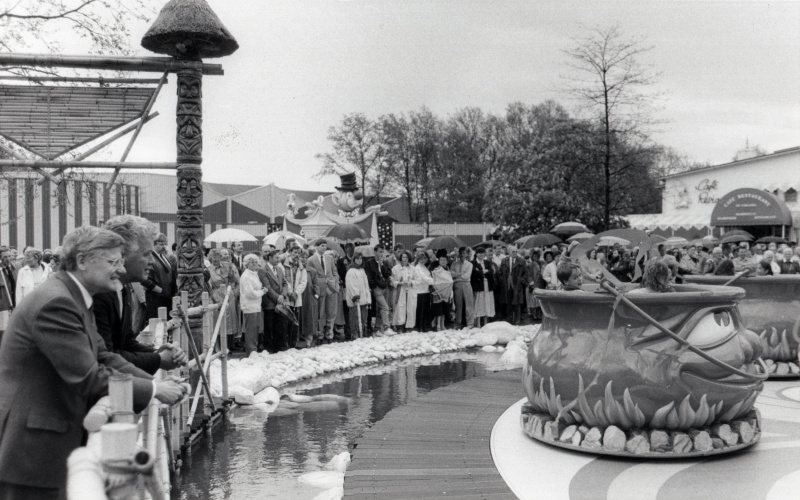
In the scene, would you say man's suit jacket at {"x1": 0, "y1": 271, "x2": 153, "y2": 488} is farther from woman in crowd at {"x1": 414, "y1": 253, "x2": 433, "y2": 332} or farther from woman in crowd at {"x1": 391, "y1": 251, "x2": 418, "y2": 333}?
woman in crowd at {"x1": 414, "y1": 253, "x2": 433, "y2": 332}

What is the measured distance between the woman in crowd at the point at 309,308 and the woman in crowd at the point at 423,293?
274 centimetres

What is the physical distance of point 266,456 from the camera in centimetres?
748

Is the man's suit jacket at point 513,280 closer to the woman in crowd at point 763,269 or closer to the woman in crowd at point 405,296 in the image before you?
the woman in crowd at point 405,296

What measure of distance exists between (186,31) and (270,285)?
6530 millimetres

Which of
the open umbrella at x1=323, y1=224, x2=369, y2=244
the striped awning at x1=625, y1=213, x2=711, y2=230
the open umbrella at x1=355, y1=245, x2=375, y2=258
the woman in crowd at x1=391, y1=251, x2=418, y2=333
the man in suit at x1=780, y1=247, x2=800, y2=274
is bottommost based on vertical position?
the woman in crowd at x1=391, y1=251, x2=418, y2=333

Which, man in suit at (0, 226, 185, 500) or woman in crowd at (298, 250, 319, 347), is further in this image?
woman in crowd at (298, 250, 319, 347)

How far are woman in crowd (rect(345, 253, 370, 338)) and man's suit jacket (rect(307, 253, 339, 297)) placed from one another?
267 millimetres

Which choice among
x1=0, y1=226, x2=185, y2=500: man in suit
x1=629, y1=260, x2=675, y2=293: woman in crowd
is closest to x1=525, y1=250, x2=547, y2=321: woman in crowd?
x1=629, y1=260, x2=675, y2=293: woman in crowd

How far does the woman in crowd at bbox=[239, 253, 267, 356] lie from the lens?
1295cm

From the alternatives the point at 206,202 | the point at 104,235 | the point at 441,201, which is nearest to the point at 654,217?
the point at 441,201

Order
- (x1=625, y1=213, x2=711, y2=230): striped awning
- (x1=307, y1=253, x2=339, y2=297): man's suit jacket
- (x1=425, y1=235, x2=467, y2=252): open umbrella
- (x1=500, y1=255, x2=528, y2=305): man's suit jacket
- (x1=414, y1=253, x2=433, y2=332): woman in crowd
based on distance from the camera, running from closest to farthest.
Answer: (x1=307, y1=253, x2=339, y2=297): man's suit jacket
(x1=414, y1=253, x2=433, y2=332): woman in crowd
(x1=500, y1=255, x2=528, y2=305): man's suit jacket
(x1=425, y1=235, x2=467, y2=252): open umbrella
(x1=625, y1=213, x2=711, y2=230): striped awning

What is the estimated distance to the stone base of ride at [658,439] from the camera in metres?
5.93

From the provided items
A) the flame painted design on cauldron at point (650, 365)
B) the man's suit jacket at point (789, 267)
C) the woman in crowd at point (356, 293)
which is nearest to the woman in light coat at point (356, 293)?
the woman in crowd at point (356, 293)

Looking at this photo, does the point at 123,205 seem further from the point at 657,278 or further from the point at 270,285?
the point at 657,278
